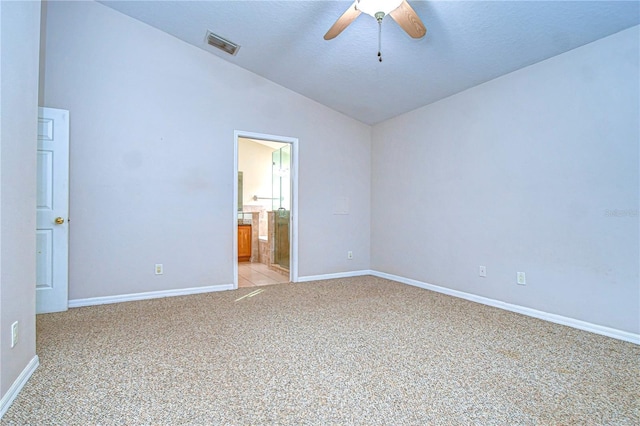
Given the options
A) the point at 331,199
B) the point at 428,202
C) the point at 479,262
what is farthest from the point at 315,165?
the point at 479,262

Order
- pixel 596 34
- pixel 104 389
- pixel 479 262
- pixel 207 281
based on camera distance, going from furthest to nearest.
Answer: pixel 207 281 → pixel 479 262 → pixel 596 34 → pixel 104 389

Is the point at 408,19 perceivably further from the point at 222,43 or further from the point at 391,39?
the point at 222,43

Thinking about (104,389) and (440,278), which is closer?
(104,389)

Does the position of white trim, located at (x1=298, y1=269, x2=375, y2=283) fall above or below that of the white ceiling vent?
below

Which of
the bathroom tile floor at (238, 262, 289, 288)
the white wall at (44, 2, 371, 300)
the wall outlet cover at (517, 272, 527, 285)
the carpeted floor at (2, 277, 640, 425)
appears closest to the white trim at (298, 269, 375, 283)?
the white wall at (44, 2, 371, 300)

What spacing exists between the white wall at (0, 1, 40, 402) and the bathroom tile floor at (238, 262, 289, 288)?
263 cm

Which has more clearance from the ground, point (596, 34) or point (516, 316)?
point (596, 34)

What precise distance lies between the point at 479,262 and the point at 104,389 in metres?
3.46

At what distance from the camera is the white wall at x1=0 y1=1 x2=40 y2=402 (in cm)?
158

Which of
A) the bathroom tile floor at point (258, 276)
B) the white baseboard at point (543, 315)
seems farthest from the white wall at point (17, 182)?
the white baseboard at point (543, 315)

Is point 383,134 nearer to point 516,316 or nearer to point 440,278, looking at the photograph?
point 440,278

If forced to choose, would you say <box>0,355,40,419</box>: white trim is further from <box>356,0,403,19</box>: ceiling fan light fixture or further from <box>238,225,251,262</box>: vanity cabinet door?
<box>238,225,251,262</box>: vanity cabinet door

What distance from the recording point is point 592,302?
2695 mm

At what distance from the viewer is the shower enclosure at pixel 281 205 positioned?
539 centimetres
